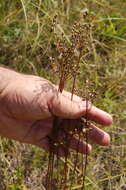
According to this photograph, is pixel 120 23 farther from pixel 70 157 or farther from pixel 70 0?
pixel 70 157

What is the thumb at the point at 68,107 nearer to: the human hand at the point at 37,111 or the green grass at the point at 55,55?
the human hand at the point at 37,111

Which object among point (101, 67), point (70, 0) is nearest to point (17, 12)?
point (70, 0)

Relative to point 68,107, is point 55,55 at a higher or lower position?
higher

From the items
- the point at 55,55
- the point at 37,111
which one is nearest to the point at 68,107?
the point at 37,111

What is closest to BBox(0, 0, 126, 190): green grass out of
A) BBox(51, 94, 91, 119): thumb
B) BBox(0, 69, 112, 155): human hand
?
BBox(0, 69, 112, 155): human hand

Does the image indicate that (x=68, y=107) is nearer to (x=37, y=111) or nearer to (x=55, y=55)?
(x=37, y=111)

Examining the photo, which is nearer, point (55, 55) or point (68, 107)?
point (68, 107)
